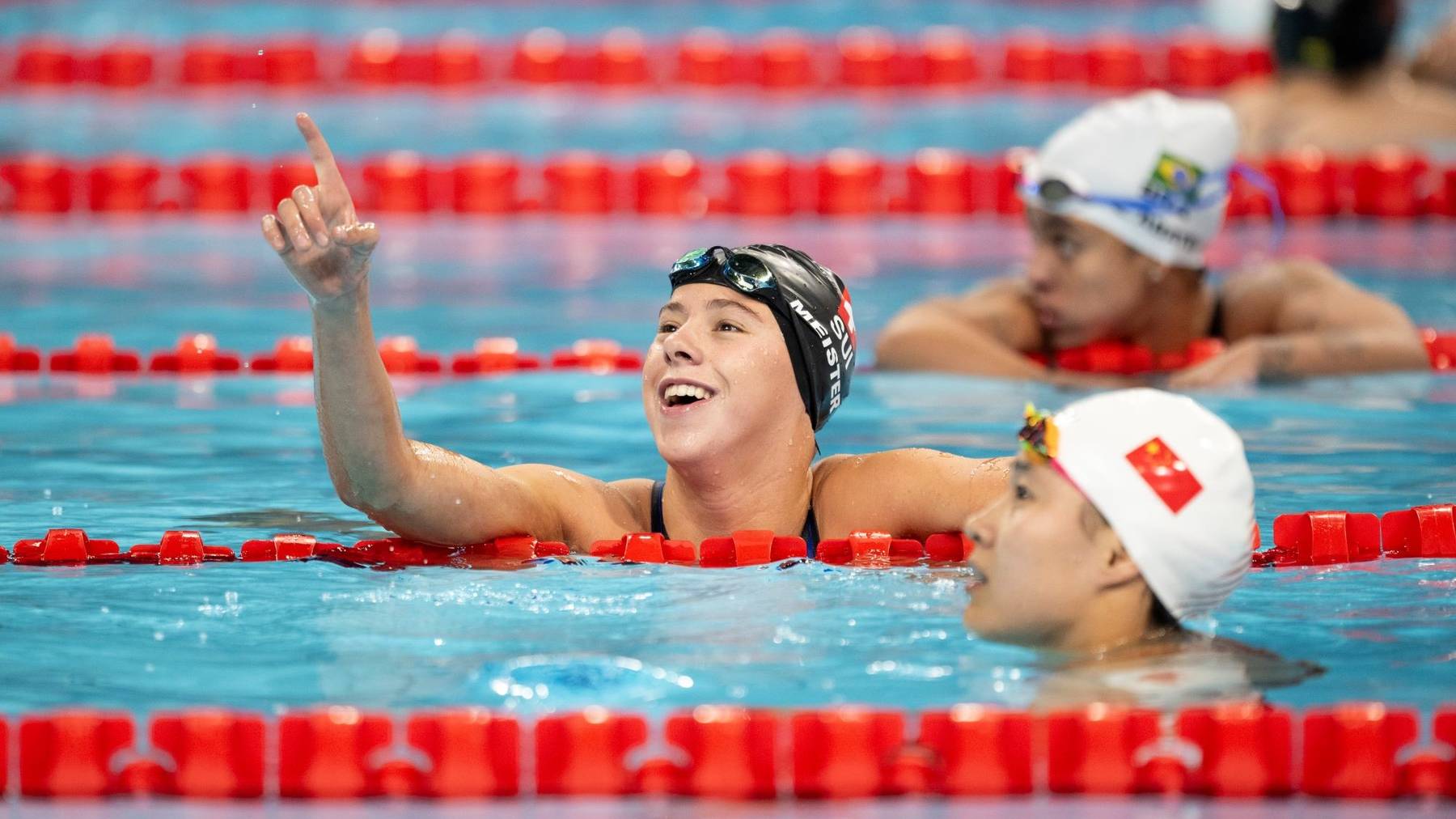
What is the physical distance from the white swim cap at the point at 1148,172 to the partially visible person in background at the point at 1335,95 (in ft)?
8.47

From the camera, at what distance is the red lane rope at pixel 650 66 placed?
9742mm

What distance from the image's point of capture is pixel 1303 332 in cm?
570

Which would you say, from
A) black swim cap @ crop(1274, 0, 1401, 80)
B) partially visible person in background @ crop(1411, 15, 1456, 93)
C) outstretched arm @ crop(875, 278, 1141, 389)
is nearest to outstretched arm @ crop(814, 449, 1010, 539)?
outstretched arm @ crop(875, 278, 1141, 389)

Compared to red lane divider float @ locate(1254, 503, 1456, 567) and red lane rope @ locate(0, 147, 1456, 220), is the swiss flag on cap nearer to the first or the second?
red lane divider float @ locate(1254, 503, 1456, 567)

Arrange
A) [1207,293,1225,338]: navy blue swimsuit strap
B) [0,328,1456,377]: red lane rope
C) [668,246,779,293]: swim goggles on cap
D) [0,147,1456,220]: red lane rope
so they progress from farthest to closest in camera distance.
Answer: [0,147,1456,220]: red lane rope, [1207,293,1225,338]: navy blue swimsuit strap, [0,328,1456,377]: red lane rope, [668,246,779,293]: swim goggles on cap

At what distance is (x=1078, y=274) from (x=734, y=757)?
301 cm

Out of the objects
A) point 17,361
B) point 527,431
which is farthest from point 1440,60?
point 17,361

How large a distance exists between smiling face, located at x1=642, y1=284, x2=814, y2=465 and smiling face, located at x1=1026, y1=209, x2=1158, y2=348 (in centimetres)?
207

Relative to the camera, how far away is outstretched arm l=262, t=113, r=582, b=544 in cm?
303

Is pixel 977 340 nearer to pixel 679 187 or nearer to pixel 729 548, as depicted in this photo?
pixel 729 548

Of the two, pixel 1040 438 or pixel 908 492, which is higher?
pixel 1040 438

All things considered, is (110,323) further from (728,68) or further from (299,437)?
(728,68)

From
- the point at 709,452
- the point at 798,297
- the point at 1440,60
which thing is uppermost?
the point at 1440,60

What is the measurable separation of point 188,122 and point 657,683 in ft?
22.2
